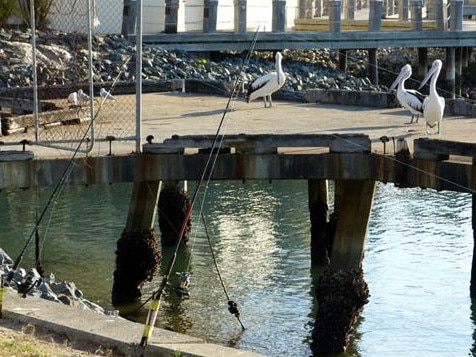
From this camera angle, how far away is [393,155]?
58.7 ft

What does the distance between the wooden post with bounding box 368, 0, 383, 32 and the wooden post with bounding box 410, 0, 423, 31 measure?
1217 mm

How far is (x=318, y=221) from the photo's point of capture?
917 inches

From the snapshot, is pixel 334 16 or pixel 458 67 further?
pixel 458 67

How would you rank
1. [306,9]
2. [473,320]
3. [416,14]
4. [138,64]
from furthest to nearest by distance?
[306,9] → [416,14] → [473,320] → [138,64]

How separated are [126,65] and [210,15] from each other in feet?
24.9

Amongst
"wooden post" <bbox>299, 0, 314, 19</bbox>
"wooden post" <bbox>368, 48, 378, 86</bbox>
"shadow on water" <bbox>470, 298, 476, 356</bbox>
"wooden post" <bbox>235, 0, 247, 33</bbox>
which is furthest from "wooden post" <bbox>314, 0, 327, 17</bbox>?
"shadow on water" <bbox>470, 298, 476, 356</bbox>

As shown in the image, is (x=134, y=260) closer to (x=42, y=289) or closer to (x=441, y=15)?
(x=42, y=289)

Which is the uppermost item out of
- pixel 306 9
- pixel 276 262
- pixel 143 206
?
pixel 306 9

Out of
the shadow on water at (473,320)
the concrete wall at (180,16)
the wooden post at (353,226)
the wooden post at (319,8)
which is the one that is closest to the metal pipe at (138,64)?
the wooden post at (353,226)

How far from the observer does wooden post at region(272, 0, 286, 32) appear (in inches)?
1646

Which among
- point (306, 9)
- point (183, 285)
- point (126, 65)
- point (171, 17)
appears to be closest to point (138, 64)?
point (183, 285)

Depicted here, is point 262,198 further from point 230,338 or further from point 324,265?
point 230,338

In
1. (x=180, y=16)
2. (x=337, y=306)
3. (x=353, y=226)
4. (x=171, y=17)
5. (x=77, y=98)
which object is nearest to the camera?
(x=337, y=306)

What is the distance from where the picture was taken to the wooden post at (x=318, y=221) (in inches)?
904
